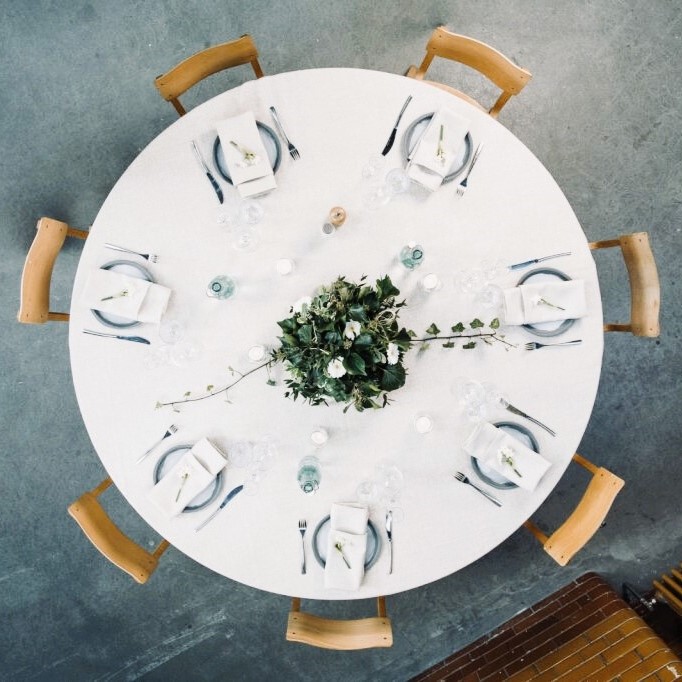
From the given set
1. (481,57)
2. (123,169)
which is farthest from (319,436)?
(123,169)

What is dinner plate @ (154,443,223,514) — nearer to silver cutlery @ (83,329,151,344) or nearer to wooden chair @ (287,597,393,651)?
silver cutlery @ (83,329,151,344)

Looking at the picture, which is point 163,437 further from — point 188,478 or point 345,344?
point 345,344

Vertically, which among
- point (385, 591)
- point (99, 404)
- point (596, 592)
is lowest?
point (596, 592)

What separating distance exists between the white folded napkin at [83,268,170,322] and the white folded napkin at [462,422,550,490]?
4.24 ft

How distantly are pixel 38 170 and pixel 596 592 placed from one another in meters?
3.55

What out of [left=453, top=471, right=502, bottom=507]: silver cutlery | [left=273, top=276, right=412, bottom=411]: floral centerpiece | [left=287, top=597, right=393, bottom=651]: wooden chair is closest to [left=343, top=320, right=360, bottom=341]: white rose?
[left=273, top=276, right=412, bottom=411]: floral centerpiece

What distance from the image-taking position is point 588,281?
7.41 ft

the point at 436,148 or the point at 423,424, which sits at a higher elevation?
the point at 436,148

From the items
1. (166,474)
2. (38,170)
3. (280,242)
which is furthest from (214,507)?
(38,170)

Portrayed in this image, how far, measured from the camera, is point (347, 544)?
224 centimetres

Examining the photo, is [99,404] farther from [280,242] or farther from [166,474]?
[280,242]

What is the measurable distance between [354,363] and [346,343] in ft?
0.22

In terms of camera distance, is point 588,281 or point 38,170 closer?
point 588,281

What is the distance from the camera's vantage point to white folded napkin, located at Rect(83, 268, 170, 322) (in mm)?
2193
